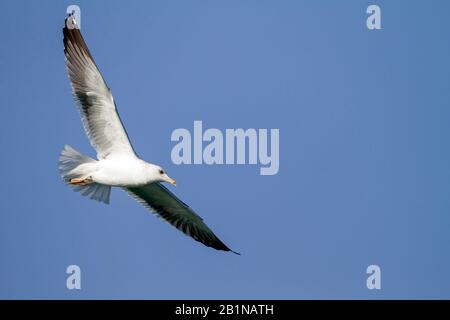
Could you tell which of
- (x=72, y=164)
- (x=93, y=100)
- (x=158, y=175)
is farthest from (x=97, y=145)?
(x=158, y=175)

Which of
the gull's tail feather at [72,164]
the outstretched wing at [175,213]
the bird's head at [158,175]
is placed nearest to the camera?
the bird's head at [158,175]

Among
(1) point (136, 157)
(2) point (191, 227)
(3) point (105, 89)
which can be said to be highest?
(3) point (105, 89)

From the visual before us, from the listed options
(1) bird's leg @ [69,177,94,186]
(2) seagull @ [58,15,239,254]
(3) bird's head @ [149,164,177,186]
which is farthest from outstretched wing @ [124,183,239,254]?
(1) bird's leg @ [69,177,94,186]

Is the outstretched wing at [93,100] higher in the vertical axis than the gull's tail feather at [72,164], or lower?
higher

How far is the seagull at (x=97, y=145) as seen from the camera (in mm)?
7637

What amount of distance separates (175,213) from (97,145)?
1.08 meters

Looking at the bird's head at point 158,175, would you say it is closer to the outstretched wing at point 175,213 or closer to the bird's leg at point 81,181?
the bird's leg at point 81,181

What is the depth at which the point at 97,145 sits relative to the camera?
Result: 7.86 metres

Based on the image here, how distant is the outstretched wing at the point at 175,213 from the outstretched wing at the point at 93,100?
0.64 metres

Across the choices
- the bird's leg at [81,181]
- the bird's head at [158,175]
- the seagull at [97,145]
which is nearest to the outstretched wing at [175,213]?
the seagull at [97,145]
